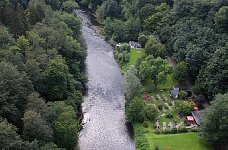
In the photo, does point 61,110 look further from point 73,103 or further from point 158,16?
point 158,16

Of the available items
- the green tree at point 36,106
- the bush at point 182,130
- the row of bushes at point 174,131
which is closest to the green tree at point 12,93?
the green tree at point 36,106

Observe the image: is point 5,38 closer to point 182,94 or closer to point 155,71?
point 155,71

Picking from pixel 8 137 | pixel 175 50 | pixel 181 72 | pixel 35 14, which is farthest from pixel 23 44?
pixel 175 50

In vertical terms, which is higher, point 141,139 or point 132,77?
point 132,77

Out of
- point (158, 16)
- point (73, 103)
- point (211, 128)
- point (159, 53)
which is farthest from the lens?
point (158, 16)

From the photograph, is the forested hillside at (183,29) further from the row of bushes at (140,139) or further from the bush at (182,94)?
the row of bushes at (140,139)

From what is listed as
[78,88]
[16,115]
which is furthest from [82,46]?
[16,115]

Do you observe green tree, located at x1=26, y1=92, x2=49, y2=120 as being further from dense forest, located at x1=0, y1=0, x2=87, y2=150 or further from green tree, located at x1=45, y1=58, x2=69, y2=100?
green tree, located at x1=45, y1=58, x2=69, y2=100

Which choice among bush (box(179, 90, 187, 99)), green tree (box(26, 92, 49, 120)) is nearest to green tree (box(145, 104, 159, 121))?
bush (box(179, 90, 187, 99))
